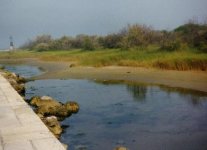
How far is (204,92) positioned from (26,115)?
1035 cm

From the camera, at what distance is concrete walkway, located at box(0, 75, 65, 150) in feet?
24.4

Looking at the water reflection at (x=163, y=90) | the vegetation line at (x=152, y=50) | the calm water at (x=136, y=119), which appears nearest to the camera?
the calm water at (x=136, y=119)

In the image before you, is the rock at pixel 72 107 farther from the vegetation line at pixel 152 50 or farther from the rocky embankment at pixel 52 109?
the vegetation line at pixel 152 50

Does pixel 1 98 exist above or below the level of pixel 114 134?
above

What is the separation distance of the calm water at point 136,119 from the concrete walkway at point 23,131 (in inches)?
Result: 56.6

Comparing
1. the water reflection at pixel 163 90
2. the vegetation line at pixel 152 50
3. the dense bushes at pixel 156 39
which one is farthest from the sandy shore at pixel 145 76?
the dense bushes at pixel 156 39

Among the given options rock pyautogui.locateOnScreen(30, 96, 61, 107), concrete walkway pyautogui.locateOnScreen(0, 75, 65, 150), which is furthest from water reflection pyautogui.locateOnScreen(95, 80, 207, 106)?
concrete walkway pyautogui.locateOnScreen(0, 75, 65, 150)

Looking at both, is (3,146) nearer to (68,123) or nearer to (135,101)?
(68,123)

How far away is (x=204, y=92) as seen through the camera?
17.7 meters

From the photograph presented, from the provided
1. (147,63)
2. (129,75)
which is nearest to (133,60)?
(147,63)

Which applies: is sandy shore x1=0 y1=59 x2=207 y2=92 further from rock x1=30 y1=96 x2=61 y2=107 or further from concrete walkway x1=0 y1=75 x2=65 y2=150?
concrete walkway x1=0 y1=75 x2=65 y2=150

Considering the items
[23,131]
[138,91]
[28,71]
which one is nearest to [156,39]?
[28,71]

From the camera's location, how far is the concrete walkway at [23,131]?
293 inches

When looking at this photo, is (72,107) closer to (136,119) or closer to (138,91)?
(136,119)
